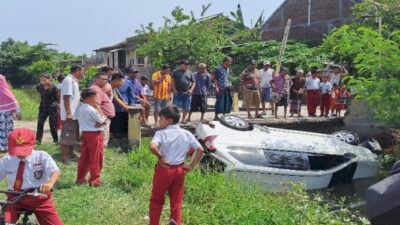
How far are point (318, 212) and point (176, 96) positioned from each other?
746cm

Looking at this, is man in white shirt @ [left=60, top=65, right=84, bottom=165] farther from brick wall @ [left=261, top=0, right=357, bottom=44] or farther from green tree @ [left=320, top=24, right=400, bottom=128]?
brick wall @ [left=261, top=0, right=357, bottom=44]

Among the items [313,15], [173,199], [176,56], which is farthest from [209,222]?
[313,15]

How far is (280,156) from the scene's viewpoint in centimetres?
992

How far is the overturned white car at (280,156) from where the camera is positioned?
941 cm

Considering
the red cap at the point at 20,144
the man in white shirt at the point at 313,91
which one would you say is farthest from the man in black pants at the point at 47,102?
the man in white shirt at the point at 313,91

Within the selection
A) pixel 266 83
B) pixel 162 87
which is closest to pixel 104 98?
pixel 162 87

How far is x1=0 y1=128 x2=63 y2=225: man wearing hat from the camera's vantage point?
167 inches

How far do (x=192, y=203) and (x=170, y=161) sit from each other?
1.53 m

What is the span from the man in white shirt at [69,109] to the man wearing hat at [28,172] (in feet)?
14.9

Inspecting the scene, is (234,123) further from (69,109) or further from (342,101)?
(342,101)

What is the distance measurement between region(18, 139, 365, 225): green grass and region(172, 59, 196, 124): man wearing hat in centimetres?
390

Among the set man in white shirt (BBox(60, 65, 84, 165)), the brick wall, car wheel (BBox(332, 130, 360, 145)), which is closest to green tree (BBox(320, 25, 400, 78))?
car wheel (BBox(332, 130, 360, 145))

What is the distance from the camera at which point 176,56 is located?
22391 mm

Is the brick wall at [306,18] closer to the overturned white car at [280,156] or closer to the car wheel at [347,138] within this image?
the car wheel at [347,138]
